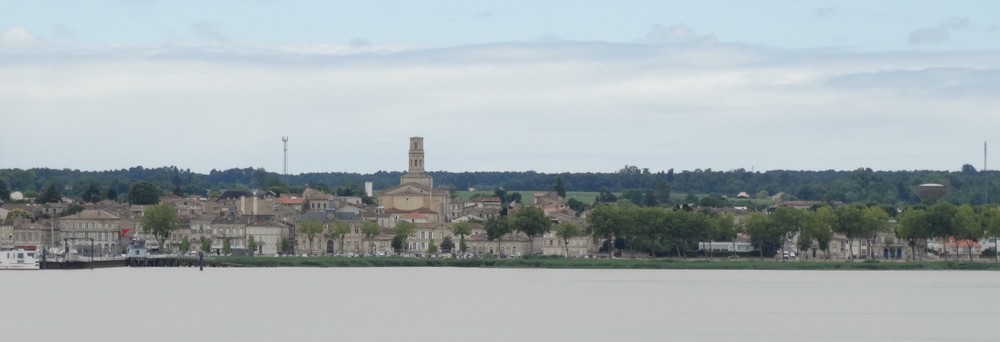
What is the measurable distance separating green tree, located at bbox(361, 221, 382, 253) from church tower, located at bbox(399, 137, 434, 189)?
3238cm

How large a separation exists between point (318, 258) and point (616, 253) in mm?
21613

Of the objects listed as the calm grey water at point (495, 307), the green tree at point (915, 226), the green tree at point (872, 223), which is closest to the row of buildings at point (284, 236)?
the green tree at point (872, 223)

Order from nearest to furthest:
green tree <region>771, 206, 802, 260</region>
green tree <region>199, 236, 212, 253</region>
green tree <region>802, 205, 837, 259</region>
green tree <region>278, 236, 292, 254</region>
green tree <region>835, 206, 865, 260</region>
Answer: green tree <region>802, 205, 837, 259</region>, green tree <region>835, 206, 865, 260</region>, green tree <region>771, 206, 802, 260</region>, green tree <region>199, 236, 212, 253</region>, green tree <region>278, 236, 292, 254</region>

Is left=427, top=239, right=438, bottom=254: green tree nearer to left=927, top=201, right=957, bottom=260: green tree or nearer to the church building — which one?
the church building

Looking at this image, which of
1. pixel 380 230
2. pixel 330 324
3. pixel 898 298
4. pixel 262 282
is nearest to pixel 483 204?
pixel 380 230

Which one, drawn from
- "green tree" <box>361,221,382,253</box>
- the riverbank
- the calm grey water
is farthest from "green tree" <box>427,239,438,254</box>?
the calm grey water

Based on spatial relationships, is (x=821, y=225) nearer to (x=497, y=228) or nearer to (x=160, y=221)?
(x=497, y=228)

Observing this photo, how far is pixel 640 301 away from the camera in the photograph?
72000mm

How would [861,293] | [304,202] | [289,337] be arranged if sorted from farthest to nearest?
1. [304,202]
2. [861,293]
3. [289,337]

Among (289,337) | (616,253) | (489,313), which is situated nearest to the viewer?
(289,337)

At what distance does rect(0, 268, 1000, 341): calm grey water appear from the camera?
54.2 m

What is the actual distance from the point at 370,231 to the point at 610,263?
26.3m

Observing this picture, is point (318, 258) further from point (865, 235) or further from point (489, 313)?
point (489, 313)

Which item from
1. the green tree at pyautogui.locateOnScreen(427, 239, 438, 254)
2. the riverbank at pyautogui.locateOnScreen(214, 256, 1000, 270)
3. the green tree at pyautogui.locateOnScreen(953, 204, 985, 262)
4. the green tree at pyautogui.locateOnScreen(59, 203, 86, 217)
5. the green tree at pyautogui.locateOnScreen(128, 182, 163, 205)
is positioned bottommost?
the riverbank at pyautogui.locateOnScreen(214, 256, 1000, 270)
